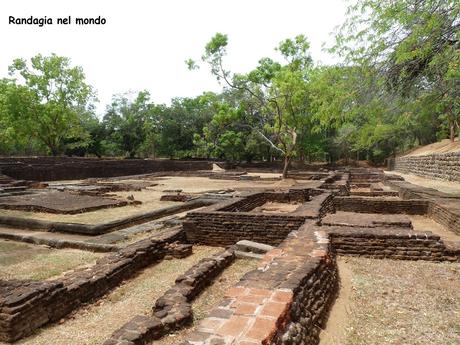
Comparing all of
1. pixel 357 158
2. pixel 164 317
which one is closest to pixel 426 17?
pixel 164 317

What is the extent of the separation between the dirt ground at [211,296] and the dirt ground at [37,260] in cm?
237

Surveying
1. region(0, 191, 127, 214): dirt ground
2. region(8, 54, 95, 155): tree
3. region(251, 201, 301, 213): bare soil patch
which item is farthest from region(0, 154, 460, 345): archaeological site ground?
region(8, 54, 95, 155): tree

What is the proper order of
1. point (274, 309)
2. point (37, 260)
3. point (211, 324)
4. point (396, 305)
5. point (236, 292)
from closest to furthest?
point (211, 324), point (274, 309), point (236, 292), point (396, 305), point (37, 260)

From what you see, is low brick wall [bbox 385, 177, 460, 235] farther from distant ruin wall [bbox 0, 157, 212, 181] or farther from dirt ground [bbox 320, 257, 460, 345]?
distant ruin wall [bbox 0, 157, 212, 181]

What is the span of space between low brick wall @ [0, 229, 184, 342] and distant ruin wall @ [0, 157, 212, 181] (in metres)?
18.1

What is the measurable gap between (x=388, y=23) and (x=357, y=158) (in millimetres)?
38054

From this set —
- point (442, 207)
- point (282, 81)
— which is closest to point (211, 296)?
point (442, 207)

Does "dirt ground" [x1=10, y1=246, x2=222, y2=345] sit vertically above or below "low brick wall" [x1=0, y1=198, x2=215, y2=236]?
below

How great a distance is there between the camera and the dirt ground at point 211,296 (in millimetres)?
3421

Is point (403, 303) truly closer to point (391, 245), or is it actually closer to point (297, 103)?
point (391, 245)

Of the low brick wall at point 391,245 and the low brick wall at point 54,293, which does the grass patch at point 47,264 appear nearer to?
the low brick wall at point 54,293

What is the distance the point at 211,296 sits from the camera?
4.58m

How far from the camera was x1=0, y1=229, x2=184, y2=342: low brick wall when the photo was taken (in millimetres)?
3527

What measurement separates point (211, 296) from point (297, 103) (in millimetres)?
16997
